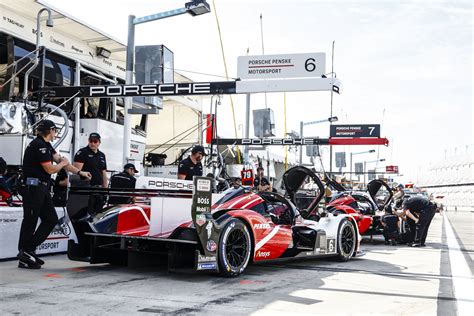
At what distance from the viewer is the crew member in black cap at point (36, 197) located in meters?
6.18

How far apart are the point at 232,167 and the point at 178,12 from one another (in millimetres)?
8652

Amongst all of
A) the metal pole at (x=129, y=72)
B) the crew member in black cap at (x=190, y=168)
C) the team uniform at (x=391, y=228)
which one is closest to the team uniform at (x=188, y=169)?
the crew member in black cap at (x=190, y=168)

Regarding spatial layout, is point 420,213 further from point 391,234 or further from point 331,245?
point 331,245

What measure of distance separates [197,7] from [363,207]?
613cm

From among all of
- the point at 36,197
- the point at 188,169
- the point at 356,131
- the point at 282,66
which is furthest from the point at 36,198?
the point at 356,131

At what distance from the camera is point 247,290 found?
516 centimetres

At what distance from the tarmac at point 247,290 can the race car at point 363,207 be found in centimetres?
364

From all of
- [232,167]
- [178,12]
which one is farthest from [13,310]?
[232,167]

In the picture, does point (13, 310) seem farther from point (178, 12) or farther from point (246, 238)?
point (178, 12)

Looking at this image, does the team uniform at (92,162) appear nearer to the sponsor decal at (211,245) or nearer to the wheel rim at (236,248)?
the wheel rim at (236,248)

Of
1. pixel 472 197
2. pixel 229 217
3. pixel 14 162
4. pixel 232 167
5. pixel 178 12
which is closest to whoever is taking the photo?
pixel 229 217

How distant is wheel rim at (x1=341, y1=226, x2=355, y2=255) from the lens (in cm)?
791

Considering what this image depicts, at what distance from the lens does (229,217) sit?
233 inches

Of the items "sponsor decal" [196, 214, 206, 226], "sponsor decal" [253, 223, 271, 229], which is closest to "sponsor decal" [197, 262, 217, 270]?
"sponsor decal" [196, 214, 206, 226]
